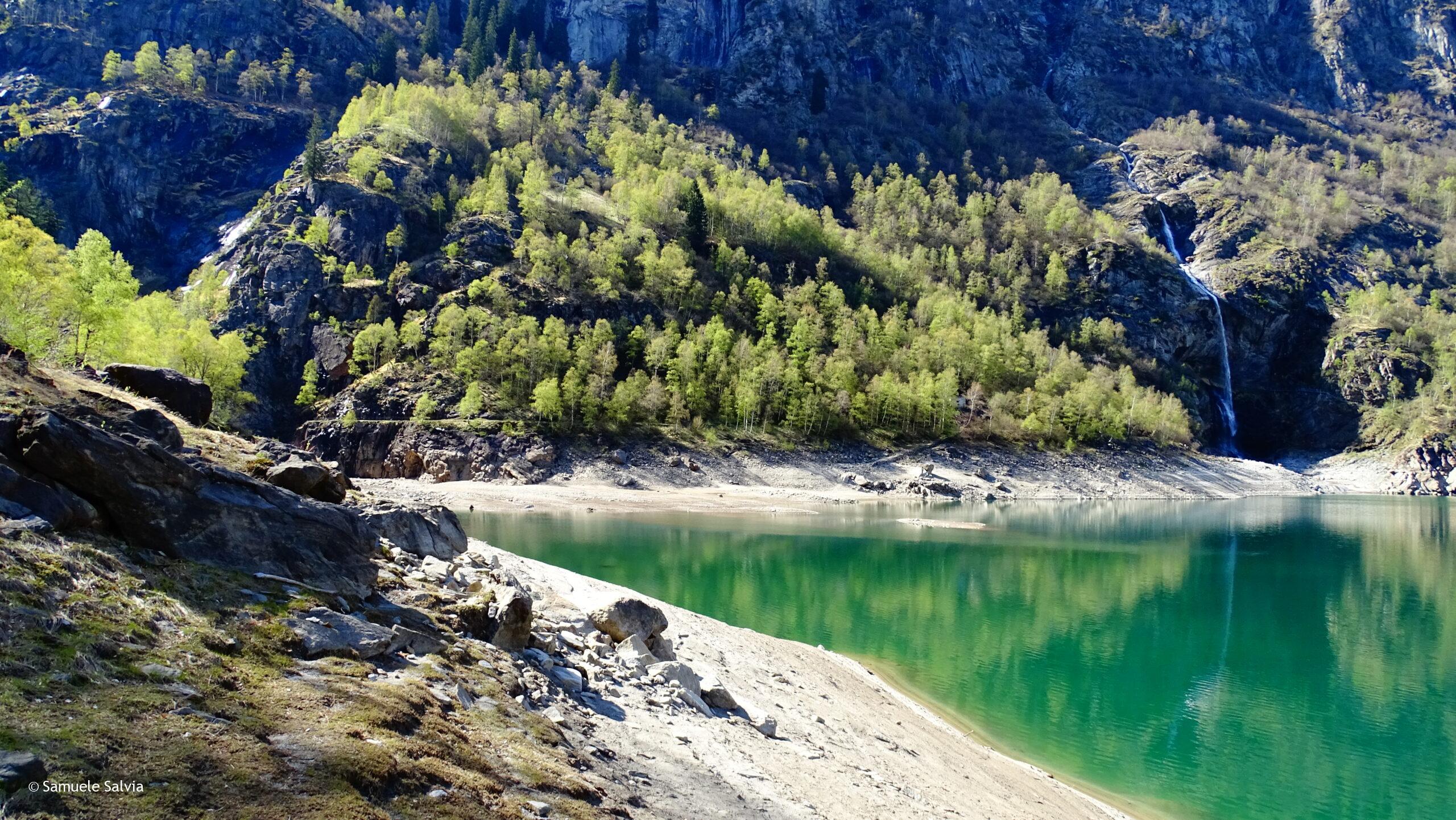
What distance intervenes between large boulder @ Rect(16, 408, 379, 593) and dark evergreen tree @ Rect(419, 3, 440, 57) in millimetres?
204181

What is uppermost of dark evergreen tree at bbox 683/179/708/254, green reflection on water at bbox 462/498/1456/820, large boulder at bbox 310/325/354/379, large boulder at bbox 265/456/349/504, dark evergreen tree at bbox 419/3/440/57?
dark evergreen tree at bbox 419/3/440/57

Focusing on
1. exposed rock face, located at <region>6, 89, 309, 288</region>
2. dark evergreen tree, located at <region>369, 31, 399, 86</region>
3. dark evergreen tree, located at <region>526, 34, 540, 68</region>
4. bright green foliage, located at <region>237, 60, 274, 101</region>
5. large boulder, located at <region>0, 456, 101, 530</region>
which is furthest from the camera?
dark evergreen tree, located at <region>526, 34, 540, 68</region>

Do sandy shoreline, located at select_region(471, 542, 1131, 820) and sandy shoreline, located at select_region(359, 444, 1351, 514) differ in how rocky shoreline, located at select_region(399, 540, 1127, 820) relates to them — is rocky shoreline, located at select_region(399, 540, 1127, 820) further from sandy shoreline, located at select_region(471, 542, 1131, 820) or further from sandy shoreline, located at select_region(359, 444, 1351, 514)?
sandy shoreline, located at select_region(359, 444, 1351, 514)

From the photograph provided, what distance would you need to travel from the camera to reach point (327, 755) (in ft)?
26.9

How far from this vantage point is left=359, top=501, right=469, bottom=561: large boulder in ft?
61.4

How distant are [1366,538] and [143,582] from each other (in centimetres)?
8836

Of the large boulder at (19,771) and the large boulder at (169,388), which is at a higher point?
the large boulder at (169,388)

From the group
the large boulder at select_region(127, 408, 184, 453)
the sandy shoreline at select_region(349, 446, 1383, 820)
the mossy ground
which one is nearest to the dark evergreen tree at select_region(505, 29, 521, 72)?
the sandy shoreline at select_region(349, 446, 1383, 820)

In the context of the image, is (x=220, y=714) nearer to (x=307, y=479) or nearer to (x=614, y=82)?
(x=307, y=479)

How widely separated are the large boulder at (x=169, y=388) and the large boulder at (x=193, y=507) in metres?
10.7

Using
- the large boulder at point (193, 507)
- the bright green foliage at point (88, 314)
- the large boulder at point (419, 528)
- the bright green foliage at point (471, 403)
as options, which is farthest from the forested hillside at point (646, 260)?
the large boulder at point (193, 507)

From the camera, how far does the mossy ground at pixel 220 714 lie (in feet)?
22.7

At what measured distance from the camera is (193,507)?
12.4 metres

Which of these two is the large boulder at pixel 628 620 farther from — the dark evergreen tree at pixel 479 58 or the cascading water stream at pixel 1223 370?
the dark evergreen tree at pixel 479 58
